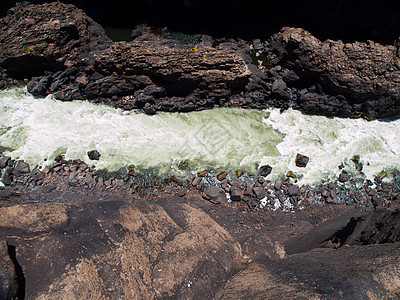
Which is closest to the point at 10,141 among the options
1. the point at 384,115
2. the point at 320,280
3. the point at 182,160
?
the point at 182,160

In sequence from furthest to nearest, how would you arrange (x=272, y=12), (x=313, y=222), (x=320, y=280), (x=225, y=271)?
1. (x=272, y=12)
2. (x=313, y=222)
3. (x=225, y=271)
4. (x=320, y=280)

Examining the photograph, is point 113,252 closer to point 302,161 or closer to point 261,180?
point 261,180

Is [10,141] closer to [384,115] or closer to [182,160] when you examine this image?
[182,160]

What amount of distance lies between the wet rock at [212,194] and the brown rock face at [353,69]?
21.3 feet

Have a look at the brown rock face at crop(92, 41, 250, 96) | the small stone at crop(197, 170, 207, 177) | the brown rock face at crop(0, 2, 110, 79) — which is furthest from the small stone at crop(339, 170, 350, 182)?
the brown rock face at crop(0, 2, 110, 79)

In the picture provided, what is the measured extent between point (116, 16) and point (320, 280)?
52.0ft

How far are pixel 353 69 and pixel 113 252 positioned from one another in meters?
12.8

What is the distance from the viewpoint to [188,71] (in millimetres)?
Result: 12758

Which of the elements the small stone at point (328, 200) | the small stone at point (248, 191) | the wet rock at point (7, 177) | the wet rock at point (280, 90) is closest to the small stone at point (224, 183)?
the small stone at point (248, 191)

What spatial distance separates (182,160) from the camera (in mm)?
11734

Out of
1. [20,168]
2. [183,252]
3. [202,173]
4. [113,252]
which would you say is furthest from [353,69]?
[20,168]

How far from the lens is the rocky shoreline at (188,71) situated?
12742 mm

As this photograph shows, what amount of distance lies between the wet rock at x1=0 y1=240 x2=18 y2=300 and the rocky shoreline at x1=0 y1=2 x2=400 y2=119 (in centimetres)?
928

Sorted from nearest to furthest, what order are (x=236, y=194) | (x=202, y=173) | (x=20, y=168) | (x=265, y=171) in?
(x=236, y=194) < (x=20, y=168) < (x=202, y=173) < (x=265, y=171)
